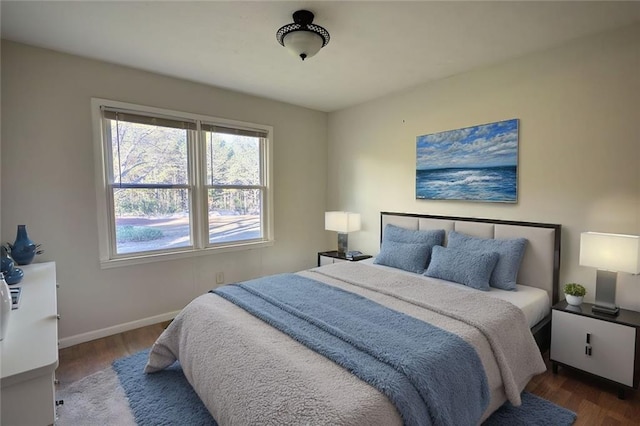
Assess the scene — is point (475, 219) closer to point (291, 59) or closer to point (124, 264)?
point (291, 59)

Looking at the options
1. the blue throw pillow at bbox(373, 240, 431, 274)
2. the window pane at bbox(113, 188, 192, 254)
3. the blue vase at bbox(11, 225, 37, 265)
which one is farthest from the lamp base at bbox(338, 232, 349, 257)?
the blue vase at bbox(11, 225, 37, 265)

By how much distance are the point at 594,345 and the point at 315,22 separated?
2.91m

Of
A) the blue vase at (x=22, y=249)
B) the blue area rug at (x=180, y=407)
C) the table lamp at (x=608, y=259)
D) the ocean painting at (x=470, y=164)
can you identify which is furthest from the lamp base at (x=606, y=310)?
the blue vase at (x=22, y=249)

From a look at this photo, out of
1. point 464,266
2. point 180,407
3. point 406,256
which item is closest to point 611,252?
point 464,266

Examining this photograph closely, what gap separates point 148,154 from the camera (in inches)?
122

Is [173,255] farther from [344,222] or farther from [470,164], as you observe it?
[470,164]

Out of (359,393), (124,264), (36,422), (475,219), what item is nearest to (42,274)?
(124,264)

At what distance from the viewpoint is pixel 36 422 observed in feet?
3.35

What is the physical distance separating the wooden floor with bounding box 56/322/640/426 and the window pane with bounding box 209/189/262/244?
4.13 ft

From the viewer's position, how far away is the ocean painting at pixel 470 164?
111 inches

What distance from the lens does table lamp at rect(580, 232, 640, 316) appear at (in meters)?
2.07

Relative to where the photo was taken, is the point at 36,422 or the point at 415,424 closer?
the point at 36,422

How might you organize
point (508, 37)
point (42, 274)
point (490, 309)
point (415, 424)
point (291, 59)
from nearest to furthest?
point (415, 424)
point (490, 309)
point (42, 274)
point (508, 37)
point (291, 59)

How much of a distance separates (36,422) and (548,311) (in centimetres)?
315
